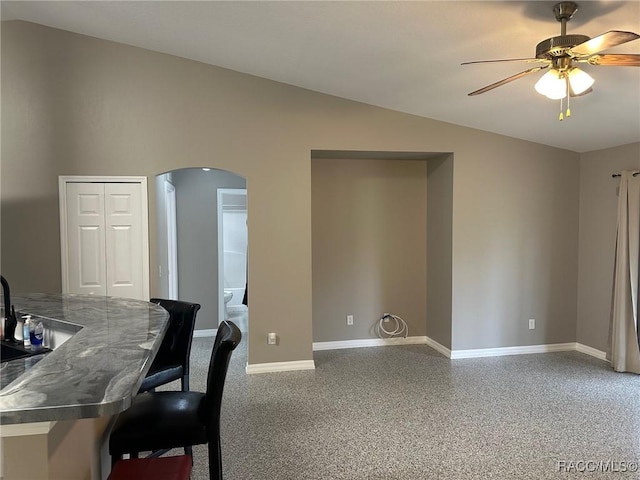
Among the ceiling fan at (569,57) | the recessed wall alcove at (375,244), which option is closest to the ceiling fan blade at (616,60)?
the ceiling fan at (569,57)

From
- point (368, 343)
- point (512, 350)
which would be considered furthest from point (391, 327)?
point (512, 350)

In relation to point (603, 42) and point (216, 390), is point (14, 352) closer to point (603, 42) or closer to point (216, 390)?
point (216, 390)

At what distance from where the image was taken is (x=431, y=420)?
337 centimetres

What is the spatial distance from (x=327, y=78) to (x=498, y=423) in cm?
325

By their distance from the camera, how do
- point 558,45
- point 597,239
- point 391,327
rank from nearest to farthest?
1. point 558,45
2. point 597,239
3. point 391,327

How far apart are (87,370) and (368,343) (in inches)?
168

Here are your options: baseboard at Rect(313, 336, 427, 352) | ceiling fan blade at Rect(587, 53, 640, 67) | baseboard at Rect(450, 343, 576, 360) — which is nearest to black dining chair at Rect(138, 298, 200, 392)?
ceiling fan blade at Rect(587, 53, 640, 67)

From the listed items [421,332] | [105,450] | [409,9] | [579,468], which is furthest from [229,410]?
[409,9]

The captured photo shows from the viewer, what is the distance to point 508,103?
4.01m

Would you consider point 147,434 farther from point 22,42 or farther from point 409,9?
point 22,42

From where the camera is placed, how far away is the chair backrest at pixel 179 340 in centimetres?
259

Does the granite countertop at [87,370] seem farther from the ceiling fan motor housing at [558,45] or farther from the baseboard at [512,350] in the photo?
the baseboard at [512,350]

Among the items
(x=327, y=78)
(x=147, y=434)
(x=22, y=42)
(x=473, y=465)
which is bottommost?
(x=473, y=465)

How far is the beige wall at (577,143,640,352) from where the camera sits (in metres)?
4.71
